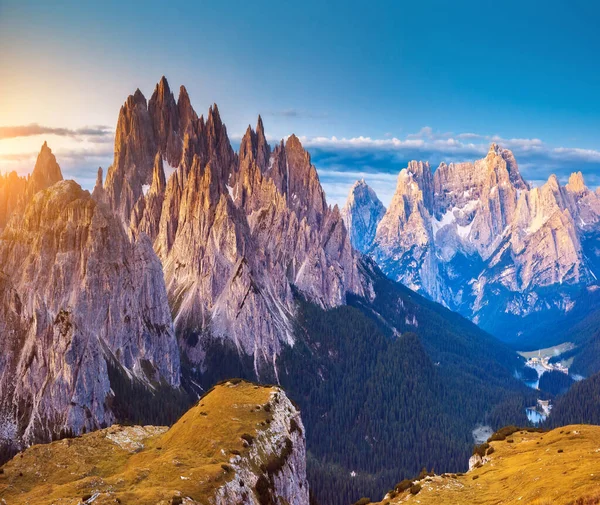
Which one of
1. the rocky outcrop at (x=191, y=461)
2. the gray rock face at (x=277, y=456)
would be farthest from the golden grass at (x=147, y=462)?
the gray rock face at (x=277, y=456)

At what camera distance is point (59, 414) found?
196 metres

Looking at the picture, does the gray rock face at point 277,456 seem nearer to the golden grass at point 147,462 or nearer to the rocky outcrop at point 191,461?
the rocky outcrop at point 191,461

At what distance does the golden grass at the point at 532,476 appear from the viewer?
218ft

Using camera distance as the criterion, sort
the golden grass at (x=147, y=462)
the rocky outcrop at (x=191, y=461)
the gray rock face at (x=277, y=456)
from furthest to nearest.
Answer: the gray rock face at (x=277, y=456)
the rocky outcrop at (x=191, y=461)
the golden grass at (x=147, y=462)

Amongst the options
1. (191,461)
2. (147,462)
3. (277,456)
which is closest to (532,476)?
(191,461)

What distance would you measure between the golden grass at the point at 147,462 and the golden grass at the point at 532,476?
101ft

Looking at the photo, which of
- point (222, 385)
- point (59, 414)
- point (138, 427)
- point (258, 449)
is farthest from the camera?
point (59, 414)

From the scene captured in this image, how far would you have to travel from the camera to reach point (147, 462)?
109 metres

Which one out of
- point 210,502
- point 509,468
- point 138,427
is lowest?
point 138,427

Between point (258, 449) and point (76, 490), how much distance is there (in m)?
35.2

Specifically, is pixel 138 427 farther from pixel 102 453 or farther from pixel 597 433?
pixel 597 433

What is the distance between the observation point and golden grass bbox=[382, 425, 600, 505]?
218 ft

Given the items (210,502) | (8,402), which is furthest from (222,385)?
(8,402)

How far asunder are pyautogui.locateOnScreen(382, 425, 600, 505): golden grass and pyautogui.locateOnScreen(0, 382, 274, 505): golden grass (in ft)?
101
